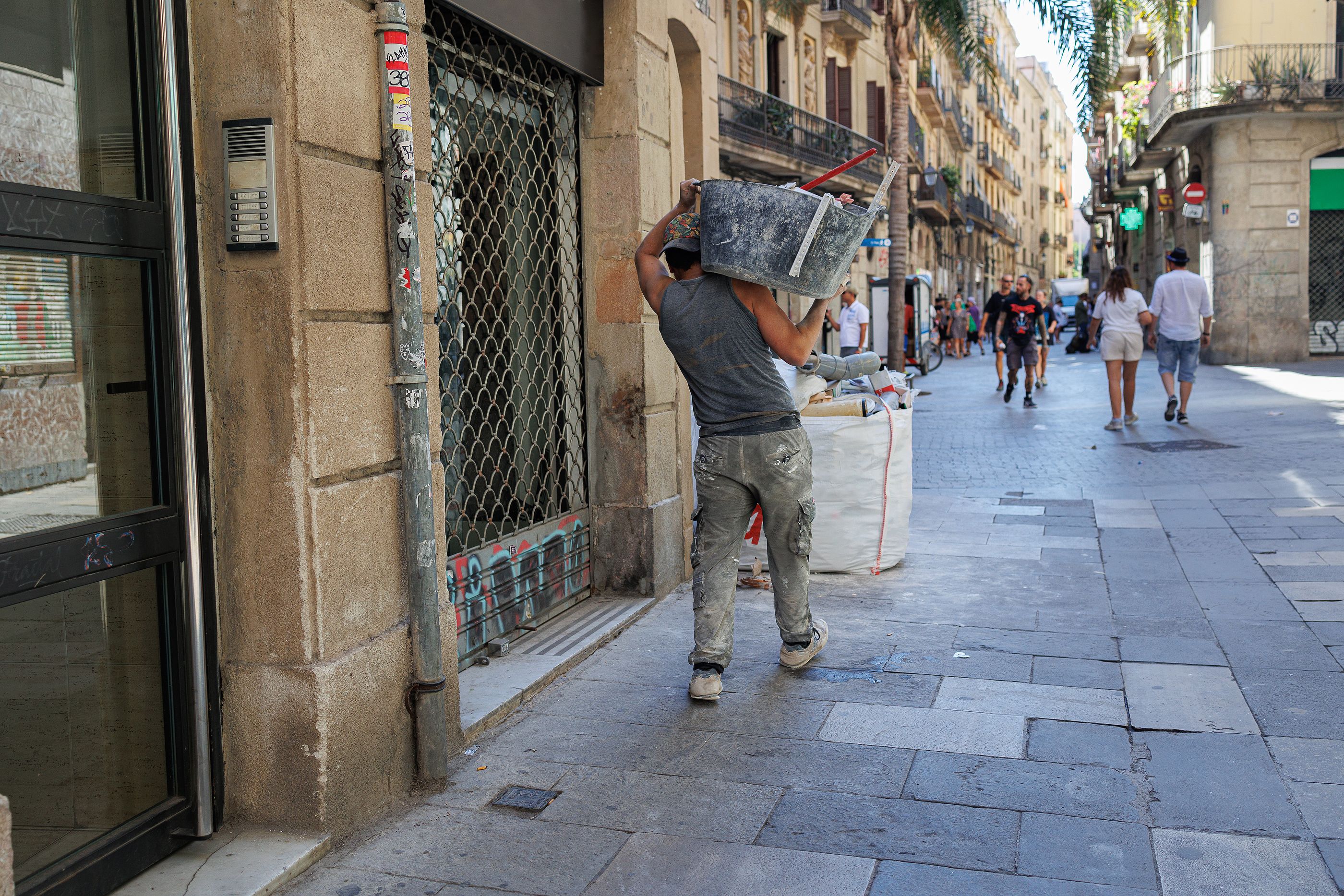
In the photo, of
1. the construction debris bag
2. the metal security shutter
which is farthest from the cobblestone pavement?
the metal security shutter

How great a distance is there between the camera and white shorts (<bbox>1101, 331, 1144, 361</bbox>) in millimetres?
11742

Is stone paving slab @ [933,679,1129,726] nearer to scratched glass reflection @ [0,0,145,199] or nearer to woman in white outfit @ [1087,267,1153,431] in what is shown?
scratched glass reflection @ [0,0,145,199]

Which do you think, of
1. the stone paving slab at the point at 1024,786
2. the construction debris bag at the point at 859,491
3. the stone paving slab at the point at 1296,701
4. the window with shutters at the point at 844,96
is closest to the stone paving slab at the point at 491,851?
the stone paving slab at the point at 1024,786

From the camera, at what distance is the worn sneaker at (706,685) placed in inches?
167

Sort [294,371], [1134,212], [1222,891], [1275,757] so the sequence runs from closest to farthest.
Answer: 1. [1222,891]
2. [294,371]
3. [1275,757]
4. [1134,212]

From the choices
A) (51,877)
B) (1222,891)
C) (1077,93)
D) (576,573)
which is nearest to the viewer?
(51,877)

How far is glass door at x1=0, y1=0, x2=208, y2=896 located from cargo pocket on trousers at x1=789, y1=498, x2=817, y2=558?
6.96ft

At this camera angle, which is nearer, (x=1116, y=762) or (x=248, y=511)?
(x=248, y=511)

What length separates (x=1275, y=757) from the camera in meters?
3.59

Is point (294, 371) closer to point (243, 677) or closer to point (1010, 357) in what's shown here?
→ point (243, 677)

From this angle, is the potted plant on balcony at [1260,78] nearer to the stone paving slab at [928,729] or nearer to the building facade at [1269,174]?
the building facade at [1269,174]

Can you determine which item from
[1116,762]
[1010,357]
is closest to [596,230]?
[1116,762]

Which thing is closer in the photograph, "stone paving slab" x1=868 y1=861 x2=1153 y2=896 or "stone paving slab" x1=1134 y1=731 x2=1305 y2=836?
"stone paving slab" x1=868 y1=861 x2=1153 y2=896

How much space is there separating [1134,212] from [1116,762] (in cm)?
3132
